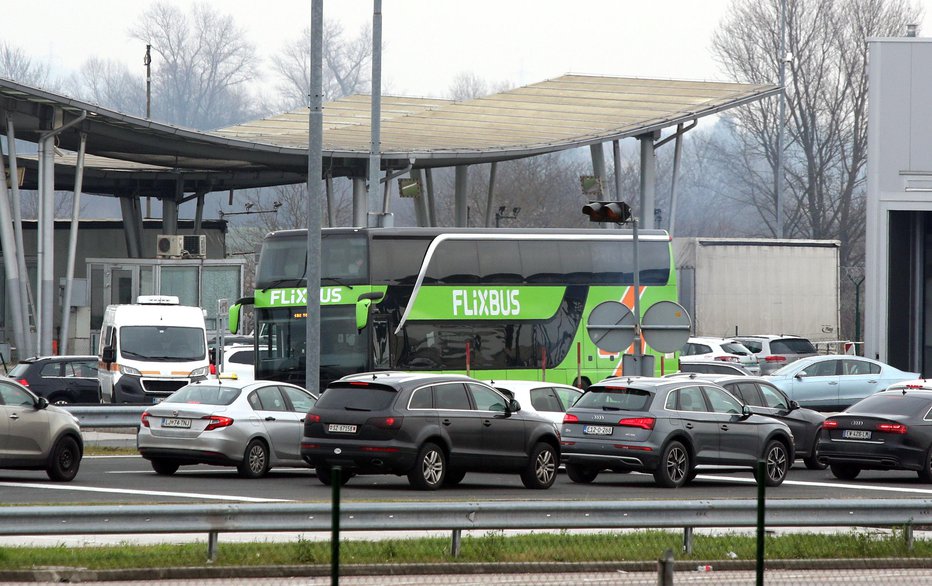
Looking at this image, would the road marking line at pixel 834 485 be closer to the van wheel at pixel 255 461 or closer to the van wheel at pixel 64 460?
the van wheel at pixel 255 461

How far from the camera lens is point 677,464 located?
19703mm

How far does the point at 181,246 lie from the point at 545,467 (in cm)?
2967

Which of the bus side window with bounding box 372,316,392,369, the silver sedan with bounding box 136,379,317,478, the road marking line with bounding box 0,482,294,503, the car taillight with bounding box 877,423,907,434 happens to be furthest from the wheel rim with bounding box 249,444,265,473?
the car taillight with bounding box 877,423,907,434

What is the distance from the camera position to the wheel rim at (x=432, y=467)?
18.3 meters

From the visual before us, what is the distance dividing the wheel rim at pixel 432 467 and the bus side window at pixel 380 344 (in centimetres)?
955

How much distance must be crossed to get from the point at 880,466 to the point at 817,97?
197 feet

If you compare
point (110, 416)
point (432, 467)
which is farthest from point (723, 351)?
point (432, 467)

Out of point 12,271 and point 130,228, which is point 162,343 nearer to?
point 12,271

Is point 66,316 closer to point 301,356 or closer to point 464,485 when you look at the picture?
point 301,356

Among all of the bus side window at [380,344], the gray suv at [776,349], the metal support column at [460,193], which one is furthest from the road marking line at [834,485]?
the metal support column at [460,193]

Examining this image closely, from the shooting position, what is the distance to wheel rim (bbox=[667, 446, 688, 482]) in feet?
64.2

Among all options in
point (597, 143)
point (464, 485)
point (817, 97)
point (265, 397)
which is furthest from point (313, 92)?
point (817, 97)

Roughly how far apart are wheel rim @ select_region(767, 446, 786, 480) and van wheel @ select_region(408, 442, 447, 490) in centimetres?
477

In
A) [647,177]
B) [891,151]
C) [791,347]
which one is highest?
[647,177]
